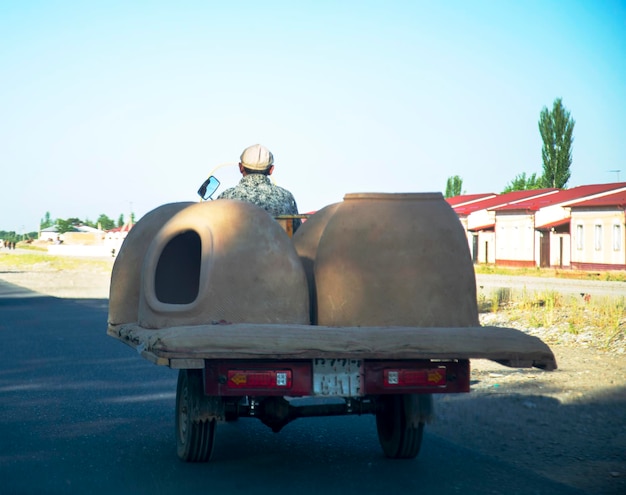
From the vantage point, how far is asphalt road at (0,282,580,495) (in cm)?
596

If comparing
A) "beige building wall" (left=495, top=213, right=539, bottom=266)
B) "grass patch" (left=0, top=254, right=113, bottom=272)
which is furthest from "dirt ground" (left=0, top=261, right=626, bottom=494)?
"grass patch" (left=0, top=254, right=113, bottom=272)

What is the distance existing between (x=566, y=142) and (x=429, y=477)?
3183 inches

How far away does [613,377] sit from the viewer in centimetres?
1127

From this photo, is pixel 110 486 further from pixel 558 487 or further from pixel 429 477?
pixel 558 487

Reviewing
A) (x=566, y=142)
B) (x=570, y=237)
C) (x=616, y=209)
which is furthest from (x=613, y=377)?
(x=566, y=142)

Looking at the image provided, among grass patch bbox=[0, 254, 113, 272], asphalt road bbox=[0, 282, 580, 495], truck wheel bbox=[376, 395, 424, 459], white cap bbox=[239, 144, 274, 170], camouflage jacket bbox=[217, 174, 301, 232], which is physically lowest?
grass patch bbox=[0, 254, 113, 272]

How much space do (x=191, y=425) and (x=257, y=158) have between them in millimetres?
2948

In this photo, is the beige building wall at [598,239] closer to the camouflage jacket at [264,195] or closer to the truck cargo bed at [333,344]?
the camouflage jacket at [264,195]

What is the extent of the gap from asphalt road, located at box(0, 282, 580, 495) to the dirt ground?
0.31m

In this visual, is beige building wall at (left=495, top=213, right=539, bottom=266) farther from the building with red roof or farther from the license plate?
the license plate

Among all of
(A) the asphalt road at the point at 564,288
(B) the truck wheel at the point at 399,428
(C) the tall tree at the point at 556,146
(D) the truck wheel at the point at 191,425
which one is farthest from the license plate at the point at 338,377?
(C) the tall tree at the point at 556,146

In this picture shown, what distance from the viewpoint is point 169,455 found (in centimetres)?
680

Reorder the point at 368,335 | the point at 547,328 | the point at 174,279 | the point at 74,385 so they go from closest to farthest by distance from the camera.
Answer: the point at 368,335 → the point at 174,279 → the point at 74,385 → the point at 547,328

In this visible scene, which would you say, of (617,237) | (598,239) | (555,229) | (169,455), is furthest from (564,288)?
(555,229)
